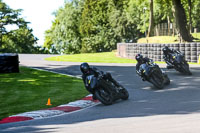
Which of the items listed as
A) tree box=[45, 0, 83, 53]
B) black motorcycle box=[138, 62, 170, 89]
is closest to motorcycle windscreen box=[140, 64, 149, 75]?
black motorcycle box=[138, 62, 170, 89]

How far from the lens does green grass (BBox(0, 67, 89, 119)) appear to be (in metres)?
11.7

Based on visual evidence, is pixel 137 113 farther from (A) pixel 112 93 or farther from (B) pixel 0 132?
(B) pixel 0 132

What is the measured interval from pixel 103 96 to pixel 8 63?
12649 millimetres

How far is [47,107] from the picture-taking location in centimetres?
1136

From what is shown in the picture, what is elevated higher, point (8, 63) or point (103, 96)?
point (8, 63)

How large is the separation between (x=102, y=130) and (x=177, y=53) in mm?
10413

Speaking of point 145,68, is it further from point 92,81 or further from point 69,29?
point 69,29

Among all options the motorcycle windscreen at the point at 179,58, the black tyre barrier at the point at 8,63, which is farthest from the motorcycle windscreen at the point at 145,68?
the black tyre barrier at the point at 8,63

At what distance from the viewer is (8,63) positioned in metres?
22.2

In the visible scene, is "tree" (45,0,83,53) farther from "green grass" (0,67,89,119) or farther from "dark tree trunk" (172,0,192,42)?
"green grass" (0,67,89,119)

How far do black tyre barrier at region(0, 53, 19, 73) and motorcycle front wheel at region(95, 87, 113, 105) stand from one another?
12217 mm

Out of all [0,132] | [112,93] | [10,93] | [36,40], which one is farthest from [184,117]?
[36,40]

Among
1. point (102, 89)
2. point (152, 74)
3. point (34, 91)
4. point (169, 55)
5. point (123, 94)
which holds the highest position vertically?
point (169, 55)

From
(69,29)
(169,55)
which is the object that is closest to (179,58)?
(169,55)
